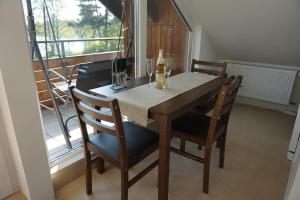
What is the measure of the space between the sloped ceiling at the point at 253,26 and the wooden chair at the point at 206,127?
A: 44.9 inches

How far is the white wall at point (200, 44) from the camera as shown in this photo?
117 inches

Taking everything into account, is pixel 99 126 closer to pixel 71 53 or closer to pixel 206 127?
pixel 206 127

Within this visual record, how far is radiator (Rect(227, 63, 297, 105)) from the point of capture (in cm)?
297

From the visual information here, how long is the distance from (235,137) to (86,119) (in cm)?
186

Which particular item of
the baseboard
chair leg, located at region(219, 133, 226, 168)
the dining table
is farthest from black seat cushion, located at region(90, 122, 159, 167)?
the baseboard

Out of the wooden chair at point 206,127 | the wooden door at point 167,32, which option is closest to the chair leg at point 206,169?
the wooden chair at point 206,127

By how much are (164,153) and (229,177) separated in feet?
2.86

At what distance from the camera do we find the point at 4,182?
1526mm

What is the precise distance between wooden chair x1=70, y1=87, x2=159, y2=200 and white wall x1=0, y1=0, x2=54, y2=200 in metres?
0.28

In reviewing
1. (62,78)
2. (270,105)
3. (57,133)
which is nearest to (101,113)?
(62,78)

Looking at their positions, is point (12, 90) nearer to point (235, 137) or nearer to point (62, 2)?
point (62, 2)

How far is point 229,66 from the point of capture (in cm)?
342

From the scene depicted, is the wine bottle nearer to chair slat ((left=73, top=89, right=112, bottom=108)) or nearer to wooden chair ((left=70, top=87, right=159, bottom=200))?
wooden chair ((left=70, top=87, right=159, bottom=200))

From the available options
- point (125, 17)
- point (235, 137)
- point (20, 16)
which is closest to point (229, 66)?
point (235, 137)
